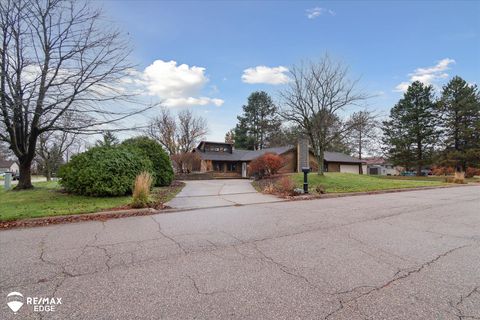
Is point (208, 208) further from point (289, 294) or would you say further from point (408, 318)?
point (408, 318)

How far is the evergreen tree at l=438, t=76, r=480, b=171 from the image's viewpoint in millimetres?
34188

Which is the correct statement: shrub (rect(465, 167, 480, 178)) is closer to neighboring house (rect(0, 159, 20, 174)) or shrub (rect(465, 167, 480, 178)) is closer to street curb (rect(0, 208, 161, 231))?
street curb (rect(0, 208, 161, 231))

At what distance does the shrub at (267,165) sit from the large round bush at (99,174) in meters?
13.2

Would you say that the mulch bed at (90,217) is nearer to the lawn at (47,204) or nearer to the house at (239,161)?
the lawn at (47,204)

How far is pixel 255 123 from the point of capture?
5584 cm

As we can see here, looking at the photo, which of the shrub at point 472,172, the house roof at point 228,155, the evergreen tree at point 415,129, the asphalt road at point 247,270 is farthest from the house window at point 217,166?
the shrub at point 472,172

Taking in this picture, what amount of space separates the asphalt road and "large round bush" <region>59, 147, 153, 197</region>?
388cm

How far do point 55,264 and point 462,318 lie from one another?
5.30 meters

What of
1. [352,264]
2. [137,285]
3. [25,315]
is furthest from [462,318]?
[25,315]

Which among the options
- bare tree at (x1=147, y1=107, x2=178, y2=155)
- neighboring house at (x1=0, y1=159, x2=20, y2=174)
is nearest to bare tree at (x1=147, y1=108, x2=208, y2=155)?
bare tree at (x1=147, y1=107, x2=178, y2=155)

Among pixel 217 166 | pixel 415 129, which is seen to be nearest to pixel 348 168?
pixel 415 129

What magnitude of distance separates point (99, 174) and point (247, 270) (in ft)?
29.2

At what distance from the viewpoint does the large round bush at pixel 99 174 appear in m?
10.1

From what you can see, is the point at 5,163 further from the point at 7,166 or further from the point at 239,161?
the point at 239,161
